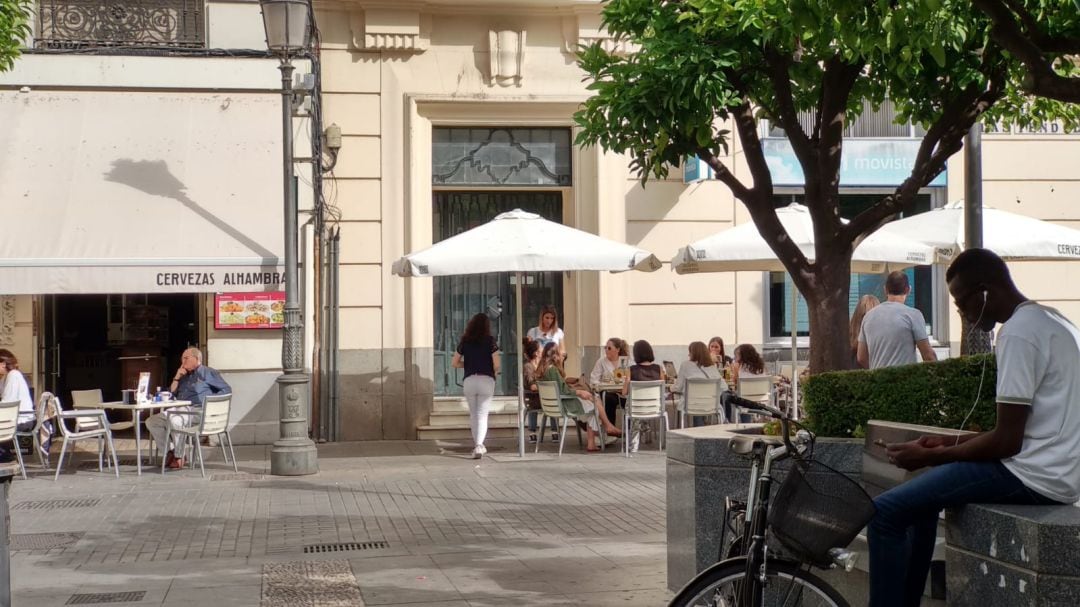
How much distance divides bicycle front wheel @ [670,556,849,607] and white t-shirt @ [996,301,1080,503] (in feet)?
2.70

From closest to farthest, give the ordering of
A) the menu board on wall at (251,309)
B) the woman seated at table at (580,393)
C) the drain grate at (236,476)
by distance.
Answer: the drain grate at (236,476), the woman seated at table at (580,393), the menu board on wall at (251,309)

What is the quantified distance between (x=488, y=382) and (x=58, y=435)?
6340 mm

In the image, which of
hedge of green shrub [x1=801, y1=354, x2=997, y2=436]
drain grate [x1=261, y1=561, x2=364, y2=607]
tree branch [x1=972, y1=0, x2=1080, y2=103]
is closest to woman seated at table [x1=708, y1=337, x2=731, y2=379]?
drain grate [x1=261, y1=561, x2=364, y2=607]

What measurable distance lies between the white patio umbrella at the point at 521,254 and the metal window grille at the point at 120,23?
4623 millimetres

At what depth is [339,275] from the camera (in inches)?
651

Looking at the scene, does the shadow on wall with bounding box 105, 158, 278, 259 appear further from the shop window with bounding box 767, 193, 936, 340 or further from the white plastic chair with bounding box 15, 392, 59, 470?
the shop window with bounding box 767, 193, 936, 340

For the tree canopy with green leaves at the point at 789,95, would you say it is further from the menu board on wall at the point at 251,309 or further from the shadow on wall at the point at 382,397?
the shadow on wall at the point at 382,397

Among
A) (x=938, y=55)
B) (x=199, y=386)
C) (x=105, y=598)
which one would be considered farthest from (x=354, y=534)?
(x=938, y=55)

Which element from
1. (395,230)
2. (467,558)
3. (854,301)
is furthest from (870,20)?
(854,301)

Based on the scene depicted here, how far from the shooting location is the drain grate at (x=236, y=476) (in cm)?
1300

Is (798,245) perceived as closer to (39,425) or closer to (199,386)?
(199,386)

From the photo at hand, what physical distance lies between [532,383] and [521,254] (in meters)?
2.62

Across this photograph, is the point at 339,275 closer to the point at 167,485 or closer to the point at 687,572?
the point at 167,485

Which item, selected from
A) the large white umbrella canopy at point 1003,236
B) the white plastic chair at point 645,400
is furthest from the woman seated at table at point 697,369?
the large white umbrella canopy at point 1003,236
